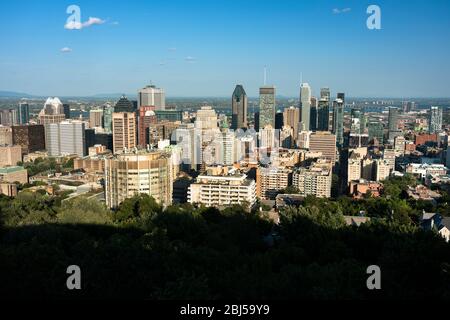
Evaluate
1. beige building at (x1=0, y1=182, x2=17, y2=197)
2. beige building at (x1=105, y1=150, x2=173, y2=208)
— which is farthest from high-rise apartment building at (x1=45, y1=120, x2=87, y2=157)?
beige building at (x1=105, y1=150, x2=173, y2=208)

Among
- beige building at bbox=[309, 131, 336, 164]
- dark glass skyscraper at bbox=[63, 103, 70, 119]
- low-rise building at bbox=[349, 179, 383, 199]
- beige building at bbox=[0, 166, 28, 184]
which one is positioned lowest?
low-rise building at bbox=[349, 179, 383, 199]

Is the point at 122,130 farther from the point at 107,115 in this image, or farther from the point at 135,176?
the point at 135,176

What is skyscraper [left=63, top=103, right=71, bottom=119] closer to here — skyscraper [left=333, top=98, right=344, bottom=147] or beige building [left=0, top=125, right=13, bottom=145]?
beige building [left=0, top=125, right=13, bottom=145]

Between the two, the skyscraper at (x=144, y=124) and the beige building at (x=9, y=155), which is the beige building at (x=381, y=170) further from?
the beige building at (x=9, y=155)

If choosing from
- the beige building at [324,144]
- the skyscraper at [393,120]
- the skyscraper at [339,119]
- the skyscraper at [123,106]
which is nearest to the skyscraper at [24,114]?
the skyscraper at [123,106]

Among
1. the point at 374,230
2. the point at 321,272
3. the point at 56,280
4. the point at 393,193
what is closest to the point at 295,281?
the point at 321,272

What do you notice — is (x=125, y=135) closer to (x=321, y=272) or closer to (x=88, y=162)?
(x=88, y=162)

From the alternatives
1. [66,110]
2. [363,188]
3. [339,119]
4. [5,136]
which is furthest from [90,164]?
[339,119]
